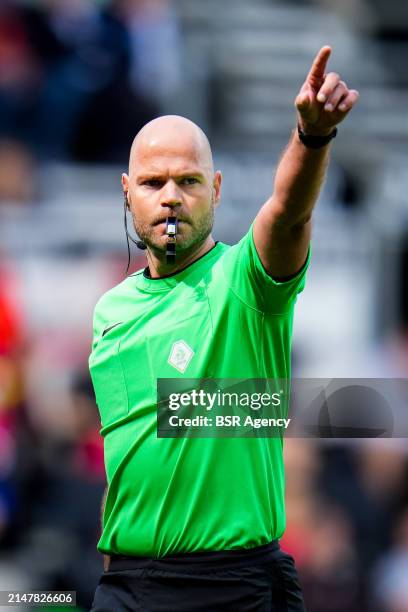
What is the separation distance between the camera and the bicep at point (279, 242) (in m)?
3.08

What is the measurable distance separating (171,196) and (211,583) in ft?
3.48

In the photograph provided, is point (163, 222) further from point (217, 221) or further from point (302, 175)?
point (217, 221)

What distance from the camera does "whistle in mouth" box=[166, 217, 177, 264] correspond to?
3.35 m

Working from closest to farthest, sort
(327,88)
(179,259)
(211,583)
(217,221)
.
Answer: (327,88) → (211,583) → (179,259) → (217,221)

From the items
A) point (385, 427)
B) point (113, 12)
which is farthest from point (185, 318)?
point (113, 12)

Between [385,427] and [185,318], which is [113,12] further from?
[185,318]

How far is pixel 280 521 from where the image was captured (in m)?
3.36

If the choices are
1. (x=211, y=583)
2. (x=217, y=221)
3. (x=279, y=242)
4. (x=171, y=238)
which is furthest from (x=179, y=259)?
(x=217, y=221)

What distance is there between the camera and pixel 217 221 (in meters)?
8.68

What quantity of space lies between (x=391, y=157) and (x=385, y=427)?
467 cm

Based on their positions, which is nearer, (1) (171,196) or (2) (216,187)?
(1) (171,196)

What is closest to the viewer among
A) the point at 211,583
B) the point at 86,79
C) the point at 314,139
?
the point at 314,139

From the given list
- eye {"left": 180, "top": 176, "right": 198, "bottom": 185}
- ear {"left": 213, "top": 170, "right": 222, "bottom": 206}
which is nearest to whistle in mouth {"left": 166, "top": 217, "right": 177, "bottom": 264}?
eye {"left": 180, "top": 176, "right": 198, "bottom": 185}

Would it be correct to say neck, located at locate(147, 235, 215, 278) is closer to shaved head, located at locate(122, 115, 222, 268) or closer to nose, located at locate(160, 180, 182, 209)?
shaved head, located at locate(122, 115, 222, 268)
